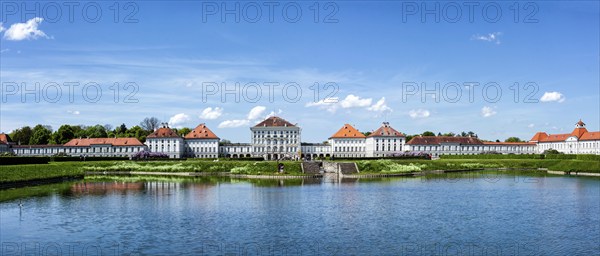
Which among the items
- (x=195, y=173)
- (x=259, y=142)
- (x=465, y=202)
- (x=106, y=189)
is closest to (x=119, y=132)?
(x=259, y=142)

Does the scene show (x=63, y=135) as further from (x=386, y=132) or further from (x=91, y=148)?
(x=386, y=132)

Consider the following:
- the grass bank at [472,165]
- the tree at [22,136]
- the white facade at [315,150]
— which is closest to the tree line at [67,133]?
the tree at [22,136]

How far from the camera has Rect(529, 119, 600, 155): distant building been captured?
4108 inches

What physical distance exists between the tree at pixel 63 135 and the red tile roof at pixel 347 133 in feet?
169

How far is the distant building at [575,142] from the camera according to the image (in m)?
104

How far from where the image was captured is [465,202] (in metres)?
32.5

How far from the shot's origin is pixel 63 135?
104188 millimetres

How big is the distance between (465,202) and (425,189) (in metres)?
7.96

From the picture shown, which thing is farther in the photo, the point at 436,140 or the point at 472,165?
the point at 436,140

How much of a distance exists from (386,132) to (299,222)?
7929 centimetres

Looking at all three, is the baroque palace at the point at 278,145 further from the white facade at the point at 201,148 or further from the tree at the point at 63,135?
the tree at the point at 63,135

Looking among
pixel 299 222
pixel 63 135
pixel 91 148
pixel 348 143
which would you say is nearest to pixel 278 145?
pixel 348 143

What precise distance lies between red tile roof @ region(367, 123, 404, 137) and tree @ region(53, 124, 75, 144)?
5871 centimetres

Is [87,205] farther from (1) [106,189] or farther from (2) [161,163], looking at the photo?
(2) [161,163]
